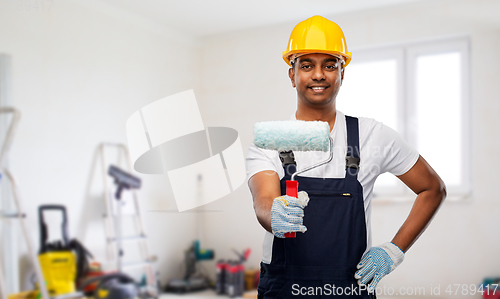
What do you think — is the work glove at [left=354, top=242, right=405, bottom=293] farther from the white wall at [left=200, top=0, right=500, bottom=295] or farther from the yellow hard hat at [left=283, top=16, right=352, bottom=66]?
the white wall at [left=200, top=0, right=500, bottom=295]

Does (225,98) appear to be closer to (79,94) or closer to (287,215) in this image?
(79,94)

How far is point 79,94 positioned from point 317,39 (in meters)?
1.66

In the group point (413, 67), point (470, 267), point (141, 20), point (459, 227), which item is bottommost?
point (470, 267)

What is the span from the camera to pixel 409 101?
8.96 ft

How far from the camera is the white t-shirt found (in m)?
0.98

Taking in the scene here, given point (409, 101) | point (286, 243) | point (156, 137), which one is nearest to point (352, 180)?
point (286, 243)

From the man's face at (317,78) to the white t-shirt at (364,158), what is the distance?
10 cm

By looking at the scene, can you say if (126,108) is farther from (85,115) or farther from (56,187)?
(56,187)

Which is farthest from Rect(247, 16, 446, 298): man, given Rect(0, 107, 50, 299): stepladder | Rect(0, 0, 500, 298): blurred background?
Rect(0, 0, 500, 298): blurred background

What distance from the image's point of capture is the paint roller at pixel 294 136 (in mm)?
890

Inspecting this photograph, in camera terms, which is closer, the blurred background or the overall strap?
the overall strap

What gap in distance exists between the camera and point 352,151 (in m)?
0.97

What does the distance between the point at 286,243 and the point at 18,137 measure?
153 cm

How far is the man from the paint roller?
68mm
